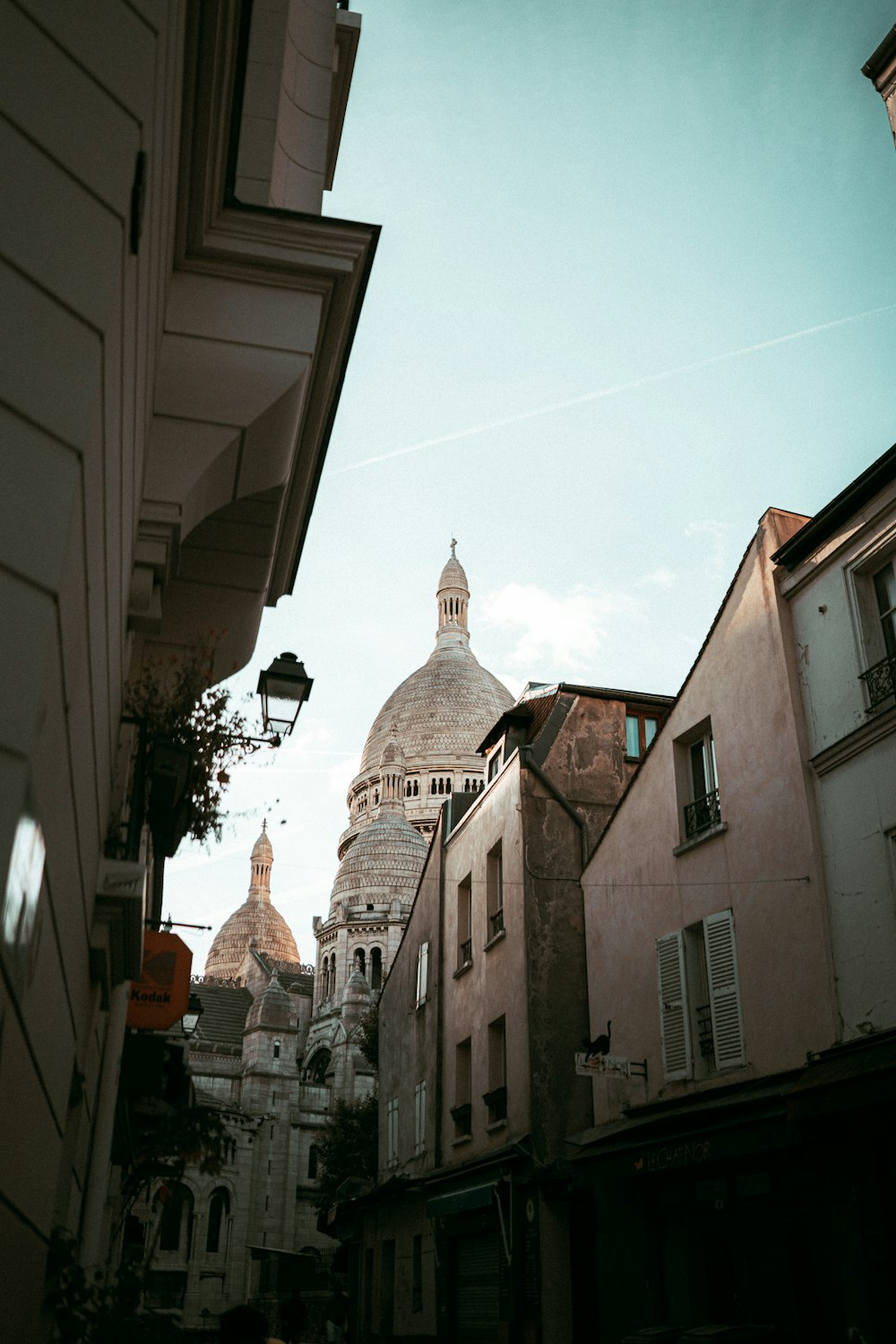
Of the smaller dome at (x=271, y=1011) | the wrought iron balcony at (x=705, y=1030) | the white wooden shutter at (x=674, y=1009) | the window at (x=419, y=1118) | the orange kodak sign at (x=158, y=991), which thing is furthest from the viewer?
the smaller dome at (x=271, y=1011)

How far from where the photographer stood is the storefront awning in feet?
57.7

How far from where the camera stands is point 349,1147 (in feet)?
150

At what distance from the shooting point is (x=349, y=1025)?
6850 centimetres

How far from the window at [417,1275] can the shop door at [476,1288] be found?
2248mm

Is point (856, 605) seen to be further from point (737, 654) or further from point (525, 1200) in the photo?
point (525, 1200)

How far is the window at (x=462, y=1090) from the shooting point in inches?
803

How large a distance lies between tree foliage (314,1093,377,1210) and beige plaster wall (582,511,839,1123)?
103 feet

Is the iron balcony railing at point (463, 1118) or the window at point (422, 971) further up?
the window at point (422, 971)

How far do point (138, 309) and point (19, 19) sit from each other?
1.52 meters

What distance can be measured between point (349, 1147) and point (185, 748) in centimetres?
4225

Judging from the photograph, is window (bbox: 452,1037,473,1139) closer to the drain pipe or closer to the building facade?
the drain pipe

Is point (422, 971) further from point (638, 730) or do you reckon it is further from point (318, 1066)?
point (318, 1066)

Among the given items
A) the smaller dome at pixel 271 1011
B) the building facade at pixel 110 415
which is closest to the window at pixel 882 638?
the building facade at pixel 110 415

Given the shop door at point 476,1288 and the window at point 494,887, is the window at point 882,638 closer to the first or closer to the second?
the window at point 494,887
